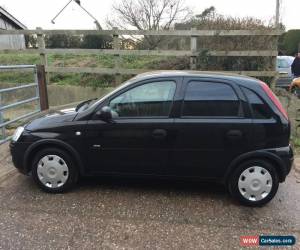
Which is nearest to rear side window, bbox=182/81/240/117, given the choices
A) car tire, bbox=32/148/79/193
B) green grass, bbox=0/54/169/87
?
car tire, bbox=32/148/79/193

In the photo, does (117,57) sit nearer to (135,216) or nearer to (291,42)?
(135,216)

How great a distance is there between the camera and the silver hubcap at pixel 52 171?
4.59 m

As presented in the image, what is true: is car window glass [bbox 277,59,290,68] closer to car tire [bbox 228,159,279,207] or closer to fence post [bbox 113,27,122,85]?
fence post [bbox 113,27,122,85]

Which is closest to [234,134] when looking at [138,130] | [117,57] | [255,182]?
[255,182]

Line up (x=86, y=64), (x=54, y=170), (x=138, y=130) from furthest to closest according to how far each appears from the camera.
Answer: (x=86, y=64) < (x=54, y=170) < (x=138, y=130)

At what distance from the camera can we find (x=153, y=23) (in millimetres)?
17031

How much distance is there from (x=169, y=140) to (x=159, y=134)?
14cm

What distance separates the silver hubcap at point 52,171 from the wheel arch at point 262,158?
78.3 inches

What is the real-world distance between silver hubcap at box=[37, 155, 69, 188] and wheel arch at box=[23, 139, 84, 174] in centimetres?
14

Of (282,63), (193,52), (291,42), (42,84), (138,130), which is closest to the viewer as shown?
(138,130)

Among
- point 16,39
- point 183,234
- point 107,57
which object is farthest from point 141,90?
point 16,39

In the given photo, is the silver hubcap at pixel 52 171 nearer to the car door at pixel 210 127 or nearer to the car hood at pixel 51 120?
the car hood at pixel 51 120

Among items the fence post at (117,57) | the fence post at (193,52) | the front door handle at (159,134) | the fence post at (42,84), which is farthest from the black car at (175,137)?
the fence post at (117,57)

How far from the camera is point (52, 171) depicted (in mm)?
4602
